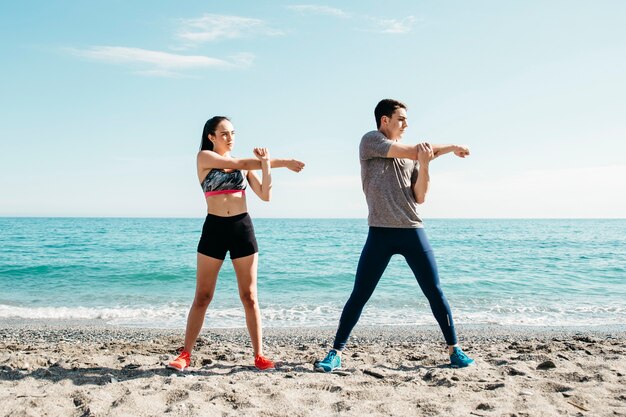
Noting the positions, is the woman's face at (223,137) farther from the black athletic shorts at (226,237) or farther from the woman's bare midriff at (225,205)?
the black athletic shorts at (226,237)

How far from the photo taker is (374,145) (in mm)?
3971

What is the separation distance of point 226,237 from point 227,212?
20cm

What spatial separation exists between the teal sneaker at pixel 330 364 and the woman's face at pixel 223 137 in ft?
6.43

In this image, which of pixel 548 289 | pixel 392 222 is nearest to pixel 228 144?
pixel 392 222

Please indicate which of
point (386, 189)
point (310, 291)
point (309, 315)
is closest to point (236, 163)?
point (386, 189)

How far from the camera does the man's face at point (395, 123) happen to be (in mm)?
4113

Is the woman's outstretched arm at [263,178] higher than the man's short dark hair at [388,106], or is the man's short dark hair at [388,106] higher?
the man's short dark hair at [388,106]

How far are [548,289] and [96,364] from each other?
10727mm

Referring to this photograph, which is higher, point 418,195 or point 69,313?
point 418,195

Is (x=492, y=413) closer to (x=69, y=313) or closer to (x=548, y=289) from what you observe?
(x=69, y=313)

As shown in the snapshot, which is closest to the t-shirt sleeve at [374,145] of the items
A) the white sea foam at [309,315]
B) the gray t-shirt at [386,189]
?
the gray t-shirt at [386,189]

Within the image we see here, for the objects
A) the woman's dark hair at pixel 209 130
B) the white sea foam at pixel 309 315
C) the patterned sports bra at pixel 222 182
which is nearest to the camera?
the patterned sports bra at pixel 222 182

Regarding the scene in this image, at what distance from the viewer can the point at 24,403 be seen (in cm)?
325

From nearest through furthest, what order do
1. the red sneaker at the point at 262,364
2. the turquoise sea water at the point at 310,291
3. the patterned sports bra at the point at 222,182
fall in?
the patterned sports bra at the point at 222,182 < the red sneaker at the point at 262,364 < the turquoise sea water at the point at 310,291
